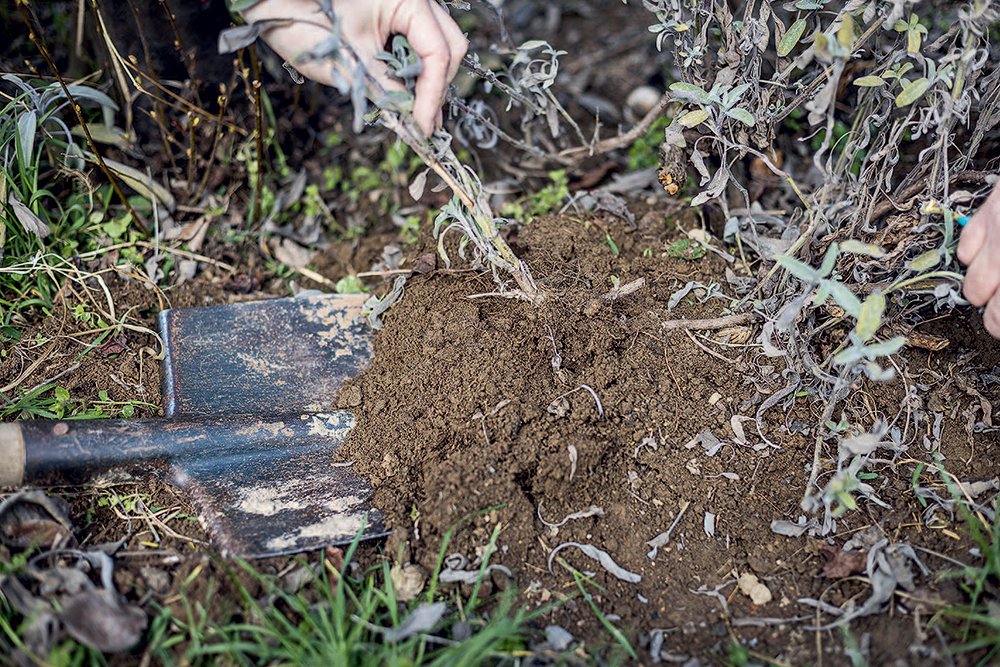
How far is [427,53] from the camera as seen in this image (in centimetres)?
160

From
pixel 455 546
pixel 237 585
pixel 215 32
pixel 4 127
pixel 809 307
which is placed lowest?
pixel 455 546

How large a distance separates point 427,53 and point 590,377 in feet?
2.98

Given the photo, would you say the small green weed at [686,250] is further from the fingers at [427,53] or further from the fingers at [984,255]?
the fingers at [427,53]

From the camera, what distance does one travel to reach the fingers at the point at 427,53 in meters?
1.59

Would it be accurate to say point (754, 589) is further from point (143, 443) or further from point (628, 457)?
point (143, 443)

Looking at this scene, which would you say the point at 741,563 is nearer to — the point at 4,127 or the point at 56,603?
the point at 56,603

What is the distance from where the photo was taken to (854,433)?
171cm

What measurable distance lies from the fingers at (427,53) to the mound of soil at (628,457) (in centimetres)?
57

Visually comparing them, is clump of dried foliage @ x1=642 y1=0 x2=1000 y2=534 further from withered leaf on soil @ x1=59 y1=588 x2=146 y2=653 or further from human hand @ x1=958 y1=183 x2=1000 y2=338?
withered leaf on soil @ x1=59 y1=588 x2=146 y2=653

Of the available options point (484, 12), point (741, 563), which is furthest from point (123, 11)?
point (741, 563)

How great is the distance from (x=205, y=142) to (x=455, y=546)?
1839 millimetres

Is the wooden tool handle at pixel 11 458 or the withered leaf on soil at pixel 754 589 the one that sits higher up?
the wooden tool handle at pixel 11 458

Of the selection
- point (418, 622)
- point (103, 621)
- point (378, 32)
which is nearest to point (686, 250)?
point (378, 32)

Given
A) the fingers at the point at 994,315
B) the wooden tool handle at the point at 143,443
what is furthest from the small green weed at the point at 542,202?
the fingers at the point at 994,315
